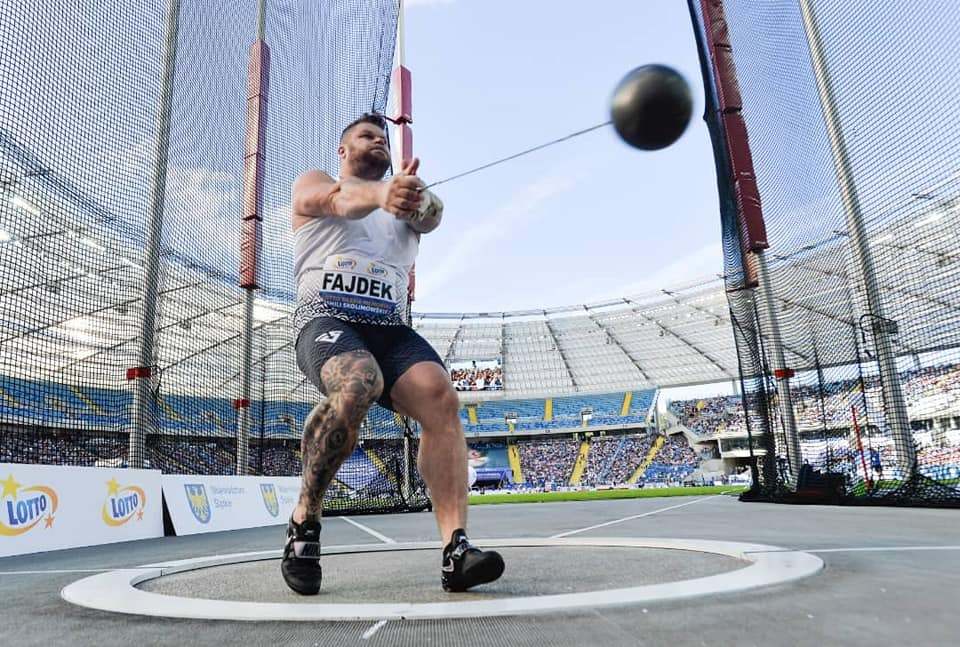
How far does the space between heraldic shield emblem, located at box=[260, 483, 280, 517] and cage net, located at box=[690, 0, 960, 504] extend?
7.66 m

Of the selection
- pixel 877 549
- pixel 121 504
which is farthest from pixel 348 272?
pixel 121 504

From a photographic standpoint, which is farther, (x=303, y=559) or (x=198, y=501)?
(x=198, y=501)

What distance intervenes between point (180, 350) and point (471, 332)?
31.4 meters

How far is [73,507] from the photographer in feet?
20.1

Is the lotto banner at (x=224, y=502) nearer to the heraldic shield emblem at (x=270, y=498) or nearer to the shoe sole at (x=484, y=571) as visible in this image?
the heraldic shield emblem at (x=270, y=498)

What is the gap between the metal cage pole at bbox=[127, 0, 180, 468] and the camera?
866 centimetres

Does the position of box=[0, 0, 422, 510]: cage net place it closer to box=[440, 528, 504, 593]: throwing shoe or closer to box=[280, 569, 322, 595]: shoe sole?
box=[280, 569, 322, 595]: shoe sole

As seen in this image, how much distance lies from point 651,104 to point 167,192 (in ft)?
30.0

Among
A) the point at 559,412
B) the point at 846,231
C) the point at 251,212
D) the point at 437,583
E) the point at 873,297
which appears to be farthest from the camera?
the point at 559,412

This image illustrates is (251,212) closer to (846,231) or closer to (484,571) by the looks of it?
(846,231)

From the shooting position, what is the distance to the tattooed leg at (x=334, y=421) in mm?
2225

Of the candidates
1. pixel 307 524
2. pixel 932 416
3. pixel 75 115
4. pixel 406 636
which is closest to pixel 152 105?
pixel 75 115

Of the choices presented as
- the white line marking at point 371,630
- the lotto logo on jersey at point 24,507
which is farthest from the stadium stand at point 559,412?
the white line marking at point 371,630

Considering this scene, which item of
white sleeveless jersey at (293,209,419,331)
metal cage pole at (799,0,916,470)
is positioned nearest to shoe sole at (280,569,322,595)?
white sleeveless jersey at (293,209,419,331)
